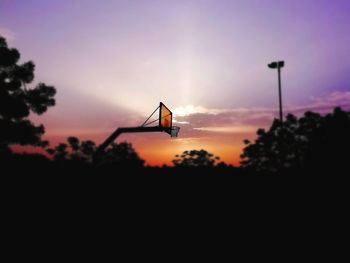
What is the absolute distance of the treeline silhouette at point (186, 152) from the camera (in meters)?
7.96

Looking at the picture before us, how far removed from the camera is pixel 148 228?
7.83 meters

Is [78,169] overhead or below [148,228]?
overhead

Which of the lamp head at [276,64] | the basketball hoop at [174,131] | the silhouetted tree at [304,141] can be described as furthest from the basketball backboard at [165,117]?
the silhouetted tree at [304,141]

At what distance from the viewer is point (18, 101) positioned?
26.3 m

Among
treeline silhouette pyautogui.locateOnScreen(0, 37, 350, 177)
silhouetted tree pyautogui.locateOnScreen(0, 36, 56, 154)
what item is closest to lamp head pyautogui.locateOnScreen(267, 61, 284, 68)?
treeline silhouette pyautogui.locateOnScreen(0, 37, 350, 177)

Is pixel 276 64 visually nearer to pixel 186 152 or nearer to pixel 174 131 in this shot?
pixel 174 131

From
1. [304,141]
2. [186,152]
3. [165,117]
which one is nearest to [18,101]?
[165,117]

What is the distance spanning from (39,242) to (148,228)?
7.52ft

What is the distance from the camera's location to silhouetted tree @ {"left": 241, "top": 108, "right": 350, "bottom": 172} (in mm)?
34500

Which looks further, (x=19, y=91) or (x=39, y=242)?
(x=19, y=91)

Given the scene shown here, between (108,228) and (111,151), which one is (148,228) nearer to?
(108,228)

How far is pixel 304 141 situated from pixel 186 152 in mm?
25758

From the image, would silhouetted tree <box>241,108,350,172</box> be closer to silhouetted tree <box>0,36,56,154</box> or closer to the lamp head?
the lamp head

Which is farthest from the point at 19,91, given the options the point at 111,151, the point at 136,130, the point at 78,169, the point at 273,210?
the point at 111,151
